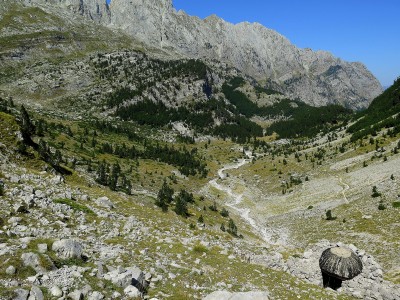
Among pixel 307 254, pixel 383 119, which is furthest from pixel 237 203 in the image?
pixel 383 119

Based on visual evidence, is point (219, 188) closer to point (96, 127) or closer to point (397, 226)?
point (397, 226)

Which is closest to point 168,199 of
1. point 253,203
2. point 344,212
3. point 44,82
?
point 253,203

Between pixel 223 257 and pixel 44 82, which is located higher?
pixel 44 82

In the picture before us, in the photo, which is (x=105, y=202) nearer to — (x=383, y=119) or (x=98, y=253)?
(x=98, y=253)

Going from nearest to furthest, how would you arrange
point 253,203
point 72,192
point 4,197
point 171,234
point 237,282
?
point 237,282, point 4,197, point 171,234, point 72,192, point 253,203

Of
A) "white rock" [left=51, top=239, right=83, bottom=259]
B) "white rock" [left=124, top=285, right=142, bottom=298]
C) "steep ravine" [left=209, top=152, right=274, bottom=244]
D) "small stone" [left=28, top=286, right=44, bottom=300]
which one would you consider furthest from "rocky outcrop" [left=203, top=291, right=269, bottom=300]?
"steep ravine" [left=209, top=152, right=274, bottom=244]

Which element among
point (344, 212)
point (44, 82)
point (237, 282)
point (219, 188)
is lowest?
point (219, 188)

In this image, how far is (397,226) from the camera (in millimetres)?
49219

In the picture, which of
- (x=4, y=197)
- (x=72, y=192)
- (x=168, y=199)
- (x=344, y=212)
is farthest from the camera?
(x=168, y=199)

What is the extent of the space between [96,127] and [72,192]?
12047cm

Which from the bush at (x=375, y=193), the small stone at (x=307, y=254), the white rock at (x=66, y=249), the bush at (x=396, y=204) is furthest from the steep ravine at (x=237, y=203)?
the white rock at (x=66, y=249)

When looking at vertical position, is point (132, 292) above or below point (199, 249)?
above

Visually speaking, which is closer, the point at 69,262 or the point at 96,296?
the point at 96,296

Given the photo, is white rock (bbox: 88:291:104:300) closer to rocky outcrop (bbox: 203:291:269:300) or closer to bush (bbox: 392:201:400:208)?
rocky outcrop (bbox: 203:291:269:300)
